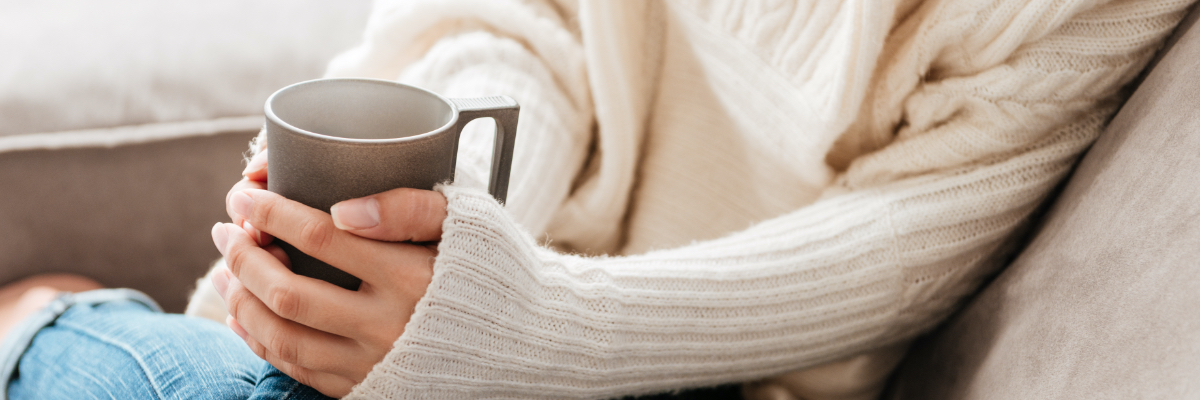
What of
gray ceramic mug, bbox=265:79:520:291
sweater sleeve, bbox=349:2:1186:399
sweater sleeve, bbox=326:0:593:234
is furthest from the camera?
sweater sleeve, bbox=326:0:593:234

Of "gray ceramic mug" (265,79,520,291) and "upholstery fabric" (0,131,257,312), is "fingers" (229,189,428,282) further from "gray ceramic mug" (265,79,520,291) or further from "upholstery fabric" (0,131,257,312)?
"upholstery fabric" (0,131,257,312)

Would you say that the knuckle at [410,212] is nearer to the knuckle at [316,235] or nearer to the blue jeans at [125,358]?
the knuckle at [316,235]

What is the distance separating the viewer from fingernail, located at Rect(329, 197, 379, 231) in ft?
1.15

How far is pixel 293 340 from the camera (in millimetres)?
385

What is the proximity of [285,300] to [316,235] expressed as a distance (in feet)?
0.12

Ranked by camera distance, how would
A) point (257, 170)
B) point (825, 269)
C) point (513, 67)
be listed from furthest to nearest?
1. point (513, 67)
2. point (825, 269)
3. point (257, 170)

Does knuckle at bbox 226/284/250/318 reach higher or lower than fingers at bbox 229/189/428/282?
lower

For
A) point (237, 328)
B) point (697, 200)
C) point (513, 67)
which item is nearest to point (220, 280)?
point (237, 328)

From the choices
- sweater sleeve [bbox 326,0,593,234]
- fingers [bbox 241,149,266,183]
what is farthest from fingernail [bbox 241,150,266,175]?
sweater sleeve [bbox 326,0,593,234]

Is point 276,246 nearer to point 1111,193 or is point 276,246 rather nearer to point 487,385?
point 487,385

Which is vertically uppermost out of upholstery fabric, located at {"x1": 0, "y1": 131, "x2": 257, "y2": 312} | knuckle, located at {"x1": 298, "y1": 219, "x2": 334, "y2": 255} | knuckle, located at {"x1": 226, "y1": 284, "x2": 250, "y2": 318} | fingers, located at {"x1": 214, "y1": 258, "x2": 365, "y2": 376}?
knuckle, located at {"x1": 298, "y1": 219, "x2": 334, "y2": 255}

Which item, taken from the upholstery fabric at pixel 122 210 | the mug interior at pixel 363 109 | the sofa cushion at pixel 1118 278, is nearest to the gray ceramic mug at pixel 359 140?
the mug interior at pixel 363 109

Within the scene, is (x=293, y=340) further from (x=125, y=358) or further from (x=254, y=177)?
(x=125, y=358)

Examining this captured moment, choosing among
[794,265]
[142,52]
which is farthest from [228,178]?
[794,265]
